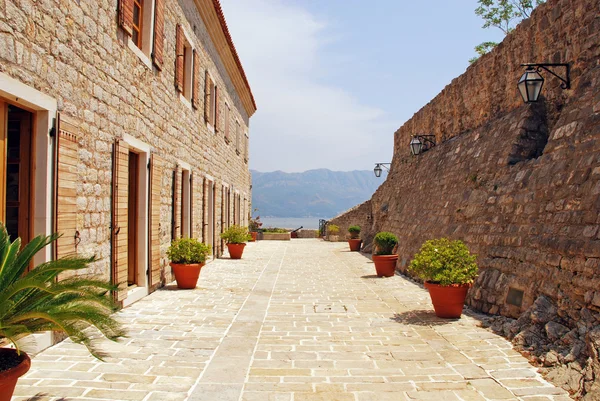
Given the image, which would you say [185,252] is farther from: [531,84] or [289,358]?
[531,84]

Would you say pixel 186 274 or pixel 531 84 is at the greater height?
pixel 531 84

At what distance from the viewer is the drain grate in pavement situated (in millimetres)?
6871

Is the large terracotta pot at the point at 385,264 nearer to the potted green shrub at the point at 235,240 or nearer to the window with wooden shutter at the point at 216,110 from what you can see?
the potted green shrub at the point at 235,240

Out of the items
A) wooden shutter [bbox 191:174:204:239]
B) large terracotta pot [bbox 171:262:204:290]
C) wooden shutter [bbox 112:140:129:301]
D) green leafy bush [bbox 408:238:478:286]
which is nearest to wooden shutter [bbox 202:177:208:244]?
wooden shutter [bbox 191:174:204:239]

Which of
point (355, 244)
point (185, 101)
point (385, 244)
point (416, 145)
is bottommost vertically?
point (355, 244)

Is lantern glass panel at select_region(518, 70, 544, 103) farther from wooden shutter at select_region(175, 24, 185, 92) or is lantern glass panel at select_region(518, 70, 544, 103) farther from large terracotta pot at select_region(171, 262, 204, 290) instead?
wooden shutter at select_region(175, 24, 185, 92)

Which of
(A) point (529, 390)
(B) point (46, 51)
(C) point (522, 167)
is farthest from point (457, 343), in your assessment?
(B) point (46, 51)

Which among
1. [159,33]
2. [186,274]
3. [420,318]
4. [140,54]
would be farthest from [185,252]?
[420,318]

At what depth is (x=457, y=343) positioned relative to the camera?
5.06 metres

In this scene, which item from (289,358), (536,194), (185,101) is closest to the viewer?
(289,358)

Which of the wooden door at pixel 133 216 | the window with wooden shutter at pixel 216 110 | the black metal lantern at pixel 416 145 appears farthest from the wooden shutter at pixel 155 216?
the black metal lantern at pixel 416 145

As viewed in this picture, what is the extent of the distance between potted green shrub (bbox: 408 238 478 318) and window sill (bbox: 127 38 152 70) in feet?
17.5

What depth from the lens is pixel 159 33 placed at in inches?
321

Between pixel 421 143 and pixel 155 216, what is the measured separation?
893 centimetres
